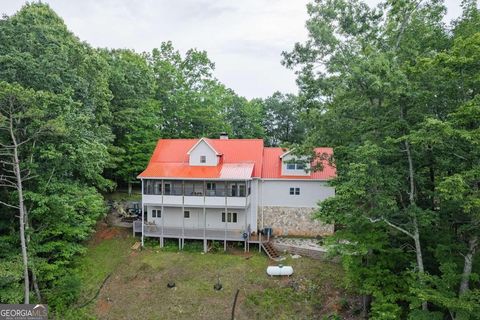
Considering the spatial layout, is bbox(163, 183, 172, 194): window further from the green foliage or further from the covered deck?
the green foliage

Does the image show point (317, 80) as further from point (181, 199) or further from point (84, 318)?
point (84, 318)

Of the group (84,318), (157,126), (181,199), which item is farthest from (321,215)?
(157,126)

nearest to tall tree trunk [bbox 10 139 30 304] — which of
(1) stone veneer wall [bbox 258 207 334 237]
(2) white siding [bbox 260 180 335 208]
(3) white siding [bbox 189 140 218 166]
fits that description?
(3) white siding [bbox 189 140 218 166]

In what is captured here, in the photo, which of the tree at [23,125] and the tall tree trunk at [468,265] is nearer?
the tall tree trunk at [468,265]

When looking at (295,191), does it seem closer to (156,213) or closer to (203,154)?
(203,154)

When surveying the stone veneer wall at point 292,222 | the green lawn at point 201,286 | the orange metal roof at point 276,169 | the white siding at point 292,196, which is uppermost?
the orange metal roof at point 276,169

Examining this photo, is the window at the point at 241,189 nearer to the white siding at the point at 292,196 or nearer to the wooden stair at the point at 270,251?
the white siding at the point at 292,196

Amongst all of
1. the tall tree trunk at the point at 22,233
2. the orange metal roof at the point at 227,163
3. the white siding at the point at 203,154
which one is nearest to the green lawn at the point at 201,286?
the tall tree trunk at the point at 22,233
